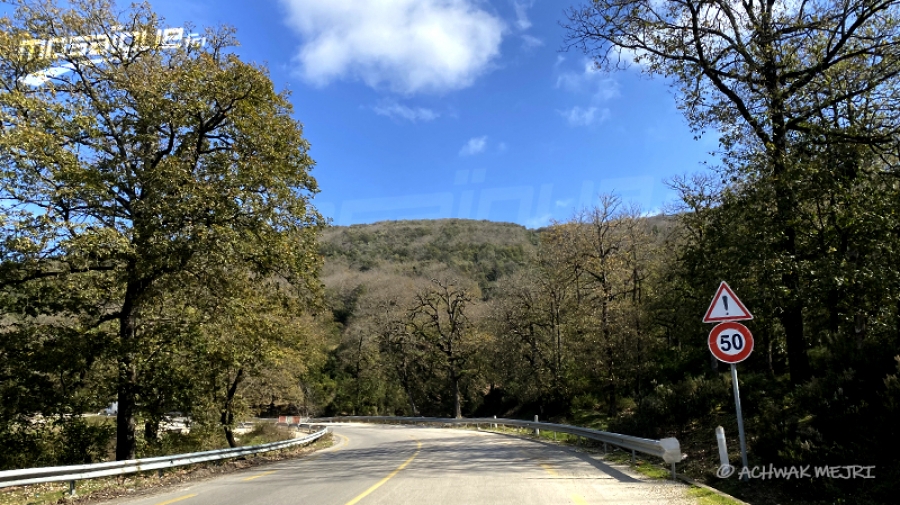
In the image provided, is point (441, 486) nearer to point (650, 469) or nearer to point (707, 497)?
point (707, 497)

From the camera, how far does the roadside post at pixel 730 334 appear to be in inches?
323

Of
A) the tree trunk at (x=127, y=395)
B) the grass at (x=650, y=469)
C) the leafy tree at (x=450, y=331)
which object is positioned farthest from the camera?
the leafy tree at (x=450, y=331)

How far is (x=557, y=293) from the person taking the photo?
34.9 m

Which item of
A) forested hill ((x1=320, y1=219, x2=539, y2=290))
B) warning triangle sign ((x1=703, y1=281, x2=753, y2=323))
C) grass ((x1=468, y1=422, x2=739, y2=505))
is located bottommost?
grass ((x1=468, y1=422, x2=739, y2=505))

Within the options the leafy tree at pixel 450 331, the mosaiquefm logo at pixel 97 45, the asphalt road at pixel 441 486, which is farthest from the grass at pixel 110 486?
the leafy tree at pixel 450 331

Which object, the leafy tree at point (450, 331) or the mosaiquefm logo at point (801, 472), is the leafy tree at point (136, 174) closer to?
the mosaiquefm logo at point (801, 472)

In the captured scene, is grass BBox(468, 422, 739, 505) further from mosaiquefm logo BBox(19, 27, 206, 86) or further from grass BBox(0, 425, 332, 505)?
mosaiquefm logo BBox(19, 27, 206, 86)

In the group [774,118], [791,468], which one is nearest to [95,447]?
[791,468]

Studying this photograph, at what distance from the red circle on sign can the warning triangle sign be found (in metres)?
0.13

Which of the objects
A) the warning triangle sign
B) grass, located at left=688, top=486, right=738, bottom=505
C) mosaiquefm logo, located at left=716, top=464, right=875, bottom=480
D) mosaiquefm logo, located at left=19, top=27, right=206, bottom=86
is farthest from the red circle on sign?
mosaiquefm logo, located at left=19, top=27, right=206, bottom=86

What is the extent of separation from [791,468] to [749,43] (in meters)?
10.7

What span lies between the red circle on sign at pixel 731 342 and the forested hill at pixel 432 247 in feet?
253

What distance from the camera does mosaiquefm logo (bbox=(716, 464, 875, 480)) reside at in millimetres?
6980

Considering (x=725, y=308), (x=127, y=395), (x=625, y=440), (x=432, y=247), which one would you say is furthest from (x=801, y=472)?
(x=432, y=247)
